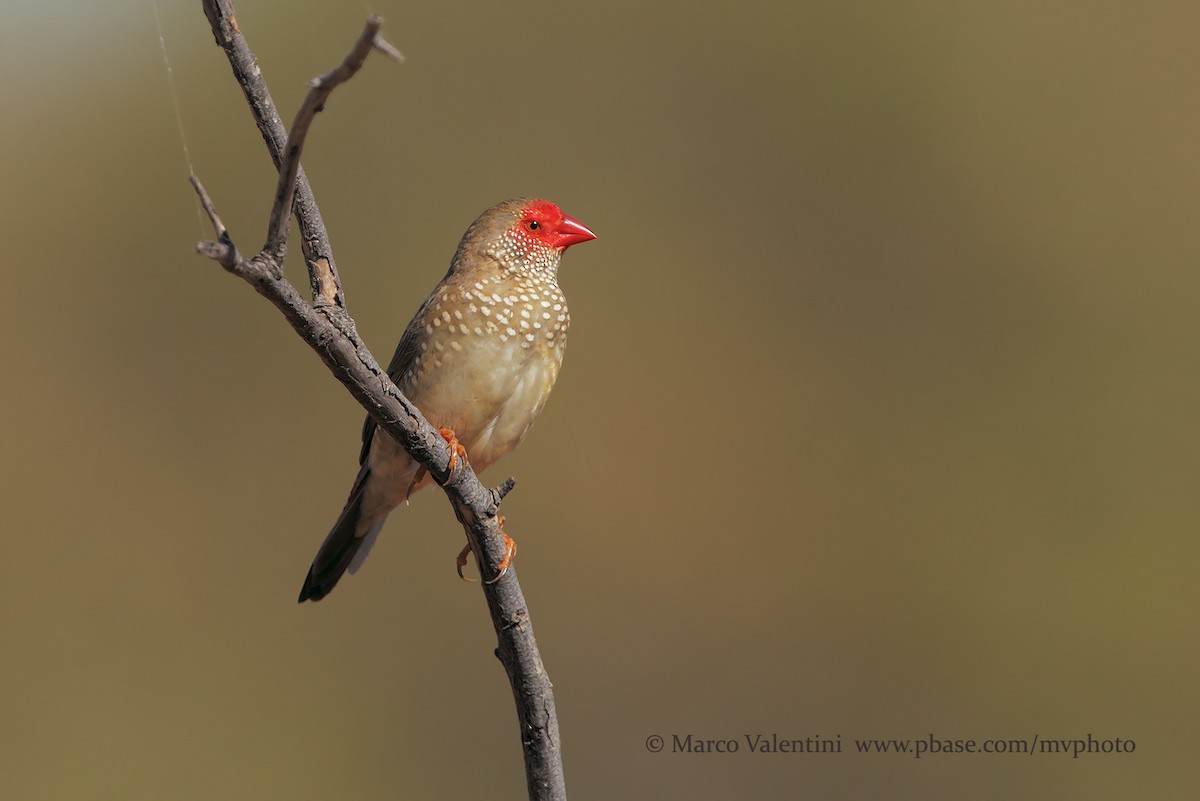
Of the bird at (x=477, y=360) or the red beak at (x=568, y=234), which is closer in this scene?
the bird at (x=477, y=360)

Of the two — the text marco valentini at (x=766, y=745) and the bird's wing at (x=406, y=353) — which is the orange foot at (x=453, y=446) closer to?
the bird's wing at (x=406, y=353)

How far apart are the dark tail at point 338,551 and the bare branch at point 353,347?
0.92 metres

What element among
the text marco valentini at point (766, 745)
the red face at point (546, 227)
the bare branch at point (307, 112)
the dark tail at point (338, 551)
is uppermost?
the red face at point (546, 227)

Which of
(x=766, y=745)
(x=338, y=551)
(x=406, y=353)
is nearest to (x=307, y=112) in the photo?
(x=406, y=353)

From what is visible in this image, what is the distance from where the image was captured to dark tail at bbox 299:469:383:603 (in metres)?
3.34

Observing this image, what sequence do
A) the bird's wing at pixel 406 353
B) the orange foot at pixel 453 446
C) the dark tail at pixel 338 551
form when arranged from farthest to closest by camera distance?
the dark tail at pixel 338 551, the bird's wing at pixel 406 353, the orange foot at pixel 453 446

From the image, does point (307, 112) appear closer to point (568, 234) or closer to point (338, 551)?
point (568, 234)

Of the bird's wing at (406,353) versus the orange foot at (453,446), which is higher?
the bird's wing at (406,353)

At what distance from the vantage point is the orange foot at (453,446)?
2314 millimetres

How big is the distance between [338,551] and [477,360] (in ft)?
2.60

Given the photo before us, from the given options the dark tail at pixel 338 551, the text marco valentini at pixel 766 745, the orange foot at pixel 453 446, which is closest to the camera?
the orange foot at pixel 453 446

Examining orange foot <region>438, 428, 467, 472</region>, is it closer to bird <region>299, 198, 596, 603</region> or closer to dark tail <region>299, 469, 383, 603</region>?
bird <region>299, 198, 596, 603</region>

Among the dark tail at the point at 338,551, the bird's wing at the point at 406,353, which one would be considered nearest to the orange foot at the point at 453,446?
the bird's wing at the point at 406,353

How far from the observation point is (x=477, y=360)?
305 centimetres
